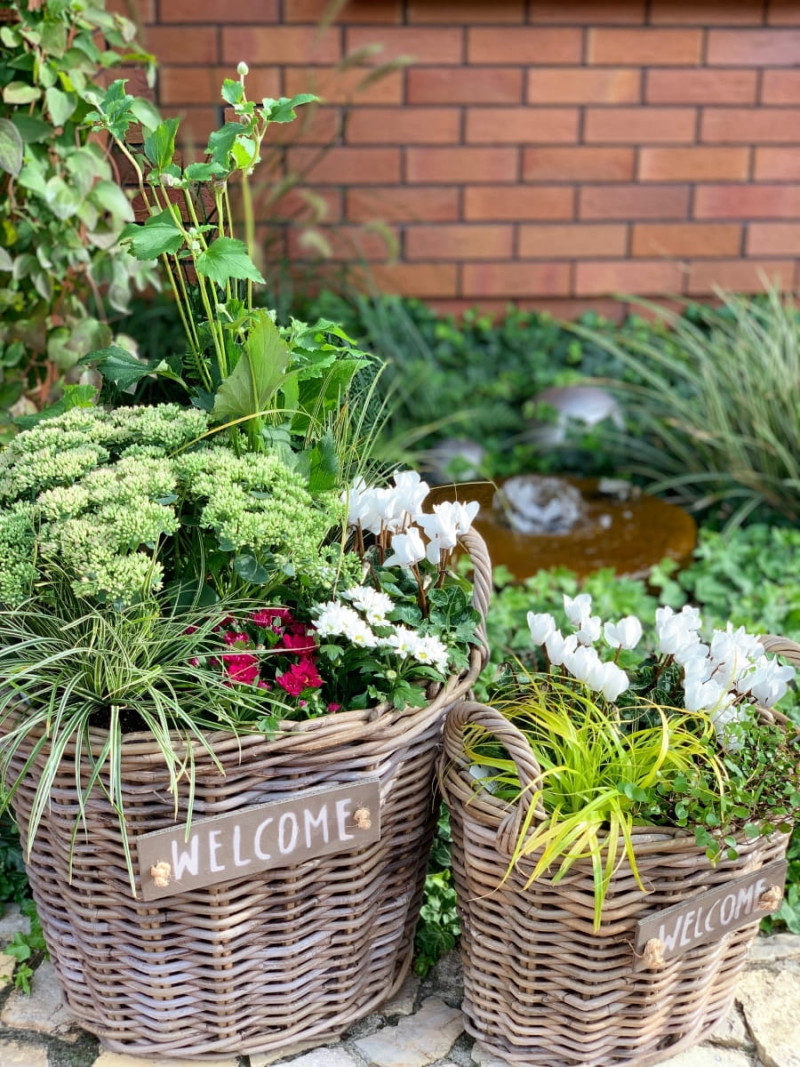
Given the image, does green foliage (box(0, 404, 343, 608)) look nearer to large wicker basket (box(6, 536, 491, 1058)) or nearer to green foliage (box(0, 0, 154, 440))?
large wicker basket (box(6, 536, 491, 1058))

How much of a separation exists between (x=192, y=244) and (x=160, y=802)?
0.72 meters

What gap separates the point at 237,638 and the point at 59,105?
130 cm

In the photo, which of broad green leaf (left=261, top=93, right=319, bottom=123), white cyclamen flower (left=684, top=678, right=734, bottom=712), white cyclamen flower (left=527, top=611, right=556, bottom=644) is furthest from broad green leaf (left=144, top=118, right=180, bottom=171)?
white cyclamen flower (left=684, top=678, right=734, bottom=712)

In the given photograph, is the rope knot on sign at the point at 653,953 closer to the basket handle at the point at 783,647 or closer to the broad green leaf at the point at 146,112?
the basket handle at the point at 783,647

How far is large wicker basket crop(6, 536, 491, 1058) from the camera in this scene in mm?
1338

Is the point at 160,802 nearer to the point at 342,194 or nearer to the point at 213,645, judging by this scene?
the point at 213,645

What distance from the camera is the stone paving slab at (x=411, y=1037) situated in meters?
1.52

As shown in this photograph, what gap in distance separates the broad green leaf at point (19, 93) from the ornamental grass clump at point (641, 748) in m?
1.48

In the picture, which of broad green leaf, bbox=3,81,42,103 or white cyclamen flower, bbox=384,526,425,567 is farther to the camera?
broad green leaf, bbox=3,81,42,103

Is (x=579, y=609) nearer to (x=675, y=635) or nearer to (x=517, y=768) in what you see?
(x=675, y=635)

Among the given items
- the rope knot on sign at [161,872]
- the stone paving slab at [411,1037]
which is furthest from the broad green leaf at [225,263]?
the stone paving slab at [411,1037]

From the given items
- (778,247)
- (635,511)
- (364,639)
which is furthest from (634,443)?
(364,639)

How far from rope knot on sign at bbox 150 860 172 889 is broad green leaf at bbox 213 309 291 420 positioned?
60 cm

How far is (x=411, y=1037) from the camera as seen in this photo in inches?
62.0
